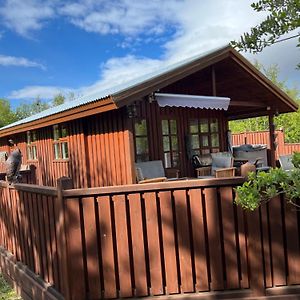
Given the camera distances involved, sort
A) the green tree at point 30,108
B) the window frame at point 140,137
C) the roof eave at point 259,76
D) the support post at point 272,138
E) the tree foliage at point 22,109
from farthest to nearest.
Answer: the green tree at point 30,108, the tree foliage at point 22,109, the support post at point 272,138, the window frame at point 140,137, the roof eave at point 259,76

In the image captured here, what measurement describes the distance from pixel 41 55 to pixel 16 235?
54.4 metres

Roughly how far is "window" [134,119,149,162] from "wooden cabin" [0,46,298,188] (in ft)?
0.09

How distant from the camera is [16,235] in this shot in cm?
490

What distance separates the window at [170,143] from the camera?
9914 mm

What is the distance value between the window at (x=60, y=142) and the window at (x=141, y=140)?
2.17 m

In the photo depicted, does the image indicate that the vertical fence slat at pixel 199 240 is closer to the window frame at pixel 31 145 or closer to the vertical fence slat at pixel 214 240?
the vertical fence slat at pixel 214 240

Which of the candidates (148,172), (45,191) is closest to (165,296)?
(45,191)

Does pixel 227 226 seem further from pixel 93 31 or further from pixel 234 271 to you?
pixel 93 31

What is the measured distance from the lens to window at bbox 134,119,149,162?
9.22m

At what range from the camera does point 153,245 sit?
3246mm

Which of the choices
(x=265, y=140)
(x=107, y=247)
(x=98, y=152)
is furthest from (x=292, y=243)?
(x=265, y=140)

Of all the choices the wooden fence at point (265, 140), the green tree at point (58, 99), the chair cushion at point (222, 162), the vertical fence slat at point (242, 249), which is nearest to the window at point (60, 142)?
the chair cushion at point (222, 162)

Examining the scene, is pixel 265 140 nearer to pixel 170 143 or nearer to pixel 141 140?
pixel 170 143

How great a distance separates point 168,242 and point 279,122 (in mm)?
22569
